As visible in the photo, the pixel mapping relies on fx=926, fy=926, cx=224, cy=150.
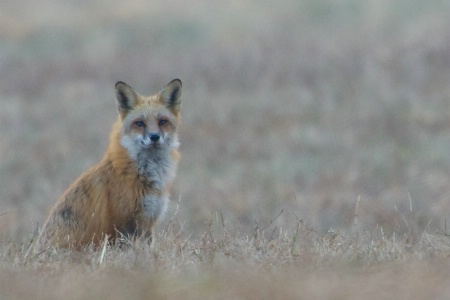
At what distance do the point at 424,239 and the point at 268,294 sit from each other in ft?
8.77

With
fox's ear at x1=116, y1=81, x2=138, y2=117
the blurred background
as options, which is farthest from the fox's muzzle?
the blurred background

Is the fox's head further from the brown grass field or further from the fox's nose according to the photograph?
the brown grass field

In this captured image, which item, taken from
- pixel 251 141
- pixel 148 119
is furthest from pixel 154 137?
pixel 251 141

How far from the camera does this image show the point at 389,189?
16016mm

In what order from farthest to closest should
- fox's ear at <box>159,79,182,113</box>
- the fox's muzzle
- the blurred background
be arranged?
the blurred background < fox's ear at <box>159,79,182,113</box> < the fox's muzzle

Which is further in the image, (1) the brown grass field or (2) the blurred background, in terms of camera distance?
(2) the blurred background

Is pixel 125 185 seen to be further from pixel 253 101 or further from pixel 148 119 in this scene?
pixel 253 101

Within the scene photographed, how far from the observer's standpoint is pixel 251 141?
19.1 meters

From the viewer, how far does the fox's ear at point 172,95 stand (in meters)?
9.53

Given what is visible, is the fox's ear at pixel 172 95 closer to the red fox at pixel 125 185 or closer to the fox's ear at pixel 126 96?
the red fox at pixel 125 185

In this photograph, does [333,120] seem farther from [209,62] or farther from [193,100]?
[209,62]

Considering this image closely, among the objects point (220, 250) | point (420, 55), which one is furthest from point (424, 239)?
point (420, 55)

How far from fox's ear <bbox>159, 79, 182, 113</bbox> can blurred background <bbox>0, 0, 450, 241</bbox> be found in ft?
9.79

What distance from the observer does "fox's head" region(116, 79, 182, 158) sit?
358 inches
